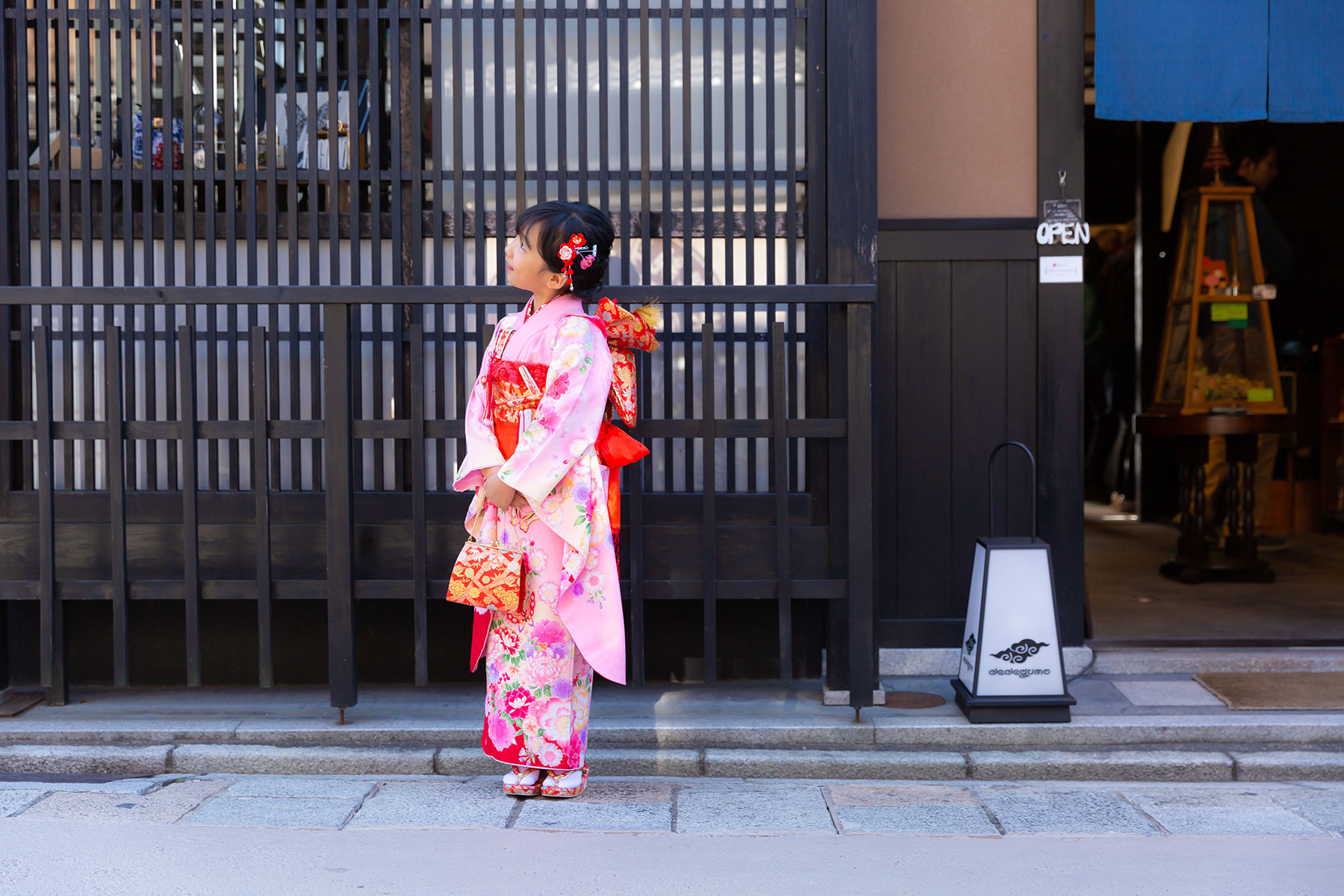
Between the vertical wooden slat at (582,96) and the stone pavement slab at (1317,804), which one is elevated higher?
the vertical wooden slat at (582,96)

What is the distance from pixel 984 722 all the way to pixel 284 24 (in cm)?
423

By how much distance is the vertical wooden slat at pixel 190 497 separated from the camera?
14.6ft

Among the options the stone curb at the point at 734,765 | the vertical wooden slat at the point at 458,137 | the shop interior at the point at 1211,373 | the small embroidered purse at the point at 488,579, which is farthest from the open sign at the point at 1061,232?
the small embroidered purse at the point at 488,579

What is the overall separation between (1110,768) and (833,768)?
1.08m

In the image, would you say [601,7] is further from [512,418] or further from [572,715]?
[572,715]

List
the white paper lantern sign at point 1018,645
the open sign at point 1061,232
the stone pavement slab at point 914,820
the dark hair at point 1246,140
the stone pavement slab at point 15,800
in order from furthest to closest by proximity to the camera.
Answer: the dark hair at point 1246,140 < the open sign at point 1061,232 < the white paper lantern sign at point 1018,645 < the stone pavement slab at point 15,800 < the stone pavement slab at point 914,820

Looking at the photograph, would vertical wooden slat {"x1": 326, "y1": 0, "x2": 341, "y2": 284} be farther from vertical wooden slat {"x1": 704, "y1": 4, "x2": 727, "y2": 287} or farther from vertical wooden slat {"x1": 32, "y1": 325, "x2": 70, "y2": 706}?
vertical wooden slat {"x1": 704, "y1": 4, "x2": 727, "y2": 287}

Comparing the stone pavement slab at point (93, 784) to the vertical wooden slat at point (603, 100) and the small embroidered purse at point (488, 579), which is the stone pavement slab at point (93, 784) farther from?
the vertical wooden slat at point (603, 100)

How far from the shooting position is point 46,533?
4480 millimetres

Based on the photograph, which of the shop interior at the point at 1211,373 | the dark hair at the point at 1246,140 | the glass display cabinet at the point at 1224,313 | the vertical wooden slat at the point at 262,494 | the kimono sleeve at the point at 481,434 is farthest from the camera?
the dark hair at the point at 1246,140

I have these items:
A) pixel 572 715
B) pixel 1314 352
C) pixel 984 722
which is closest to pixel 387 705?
pixel 572 715

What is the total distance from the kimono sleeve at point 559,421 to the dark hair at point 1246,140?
7.58 m

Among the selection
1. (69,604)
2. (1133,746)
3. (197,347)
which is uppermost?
(197,347)

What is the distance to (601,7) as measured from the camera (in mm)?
4824
